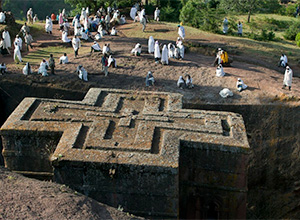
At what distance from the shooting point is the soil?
7.52 meters

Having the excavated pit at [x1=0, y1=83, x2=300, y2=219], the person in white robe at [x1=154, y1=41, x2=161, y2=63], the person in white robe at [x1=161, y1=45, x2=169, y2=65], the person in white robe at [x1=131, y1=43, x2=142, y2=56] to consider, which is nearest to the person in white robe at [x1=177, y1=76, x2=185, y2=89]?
the excavated pit at [x1=0, y1=83, x2=300, y2=219]

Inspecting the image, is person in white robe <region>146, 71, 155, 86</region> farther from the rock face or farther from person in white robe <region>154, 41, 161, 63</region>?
the rock face

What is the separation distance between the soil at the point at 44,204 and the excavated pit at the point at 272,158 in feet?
31.5

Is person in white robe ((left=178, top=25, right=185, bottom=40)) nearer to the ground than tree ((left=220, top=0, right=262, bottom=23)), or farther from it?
nearer to the ground

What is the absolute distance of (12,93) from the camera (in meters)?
18.6

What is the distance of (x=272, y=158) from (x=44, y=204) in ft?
39.6

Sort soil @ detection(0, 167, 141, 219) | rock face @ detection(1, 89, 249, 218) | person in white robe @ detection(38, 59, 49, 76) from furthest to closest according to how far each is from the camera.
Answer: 1. person in white robe @ detection(38, 59, 49, 76)
2. rock face @ detection(1, 89, 249, 218)
3. soil @ detection(0, 167, 141, 219)

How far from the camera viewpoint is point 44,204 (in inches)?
308

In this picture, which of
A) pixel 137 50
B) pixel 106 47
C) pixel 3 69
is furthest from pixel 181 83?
pixel 3 69

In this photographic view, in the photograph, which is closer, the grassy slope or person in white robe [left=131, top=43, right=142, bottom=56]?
person in white robe [left=131, top=43, right=142, bottom=56]

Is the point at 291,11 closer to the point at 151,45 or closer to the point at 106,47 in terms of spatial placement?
the point at 151,45

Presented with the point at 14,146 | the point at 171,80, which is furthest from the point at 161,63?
the point at 14,146

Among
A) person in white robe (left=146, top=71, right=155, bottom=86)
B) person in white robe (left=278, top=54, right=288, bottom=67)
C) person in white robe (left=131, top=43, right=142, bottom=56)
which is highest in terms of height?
person in white robe (left=131, top=43, right=142, bottom=56)

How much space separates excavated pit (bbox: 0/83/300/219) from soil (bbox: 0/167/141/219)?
31.5 ft
